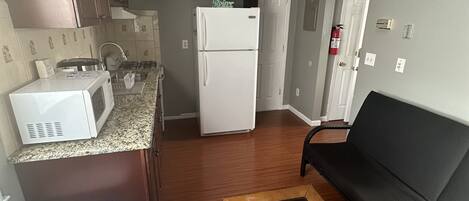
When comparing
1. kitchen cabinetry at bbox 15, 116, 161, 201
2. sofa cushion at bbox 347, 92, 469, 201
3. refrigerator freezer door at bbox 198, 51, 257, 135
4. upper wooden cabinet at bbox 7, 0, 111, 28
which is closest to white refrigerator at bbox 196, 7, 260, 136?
refrigerator freezer door at bbox 198, 51, 257, 135

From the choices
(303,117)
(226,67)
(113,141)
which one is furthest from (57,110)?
(303,117)

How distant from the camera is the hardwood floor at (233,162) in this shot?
2.38 m

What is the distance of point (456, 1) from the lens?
168 centimetres

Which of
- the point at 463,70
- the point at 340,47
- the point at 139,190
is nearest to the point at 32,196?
the point at 139,190

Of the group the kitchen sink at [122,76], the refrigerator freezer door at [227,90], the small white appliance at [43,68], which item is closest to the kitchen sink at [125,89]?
the kitchen sink at [122,76]

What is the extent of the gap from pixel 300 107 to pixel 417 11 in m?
2.35

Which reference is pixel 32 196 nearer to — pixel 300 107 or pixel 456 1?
pixel 456 1

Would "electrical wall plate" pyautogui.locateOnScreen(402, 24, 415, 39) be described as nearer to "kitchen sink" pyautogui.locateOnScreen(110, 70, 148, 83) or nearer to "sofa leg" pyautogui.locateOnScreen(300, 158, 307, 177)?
"sofa leg" pyautogui.locateOnScreen(300, 158, 307, 177)

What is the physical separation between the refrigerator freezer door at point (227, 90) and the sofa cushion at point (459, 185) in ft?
7.21

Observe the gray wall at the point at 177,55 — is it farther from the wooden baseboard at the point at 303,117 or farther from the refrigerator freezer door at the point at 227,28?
the wooden baseboard at the point at 303,117

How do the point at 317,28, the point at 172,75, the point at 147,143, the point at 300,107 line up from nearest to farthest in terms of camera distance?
the point at 147,143
the point at 317,28
the point at 172,75
the point at 300,107

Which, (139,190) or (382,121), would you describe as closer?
(139,190)

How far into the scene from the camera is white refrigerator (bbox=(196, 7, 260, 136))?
293 cm

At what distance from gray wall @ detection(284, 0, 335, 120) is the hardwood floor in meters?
0.43
